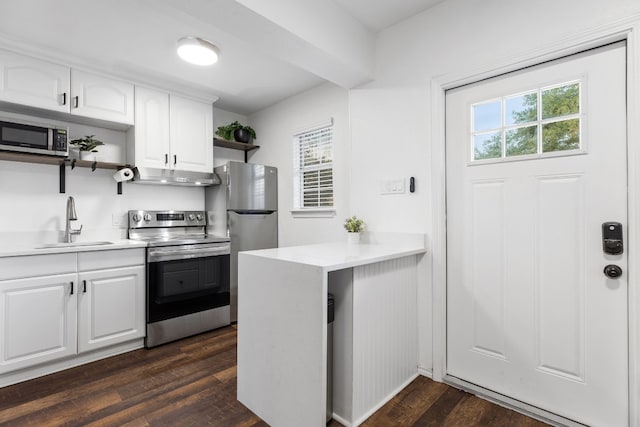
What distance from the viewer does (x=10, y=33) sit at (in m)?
2.27

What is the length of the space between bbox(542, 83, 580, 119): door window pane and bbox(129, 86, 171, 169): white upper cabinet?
10.4 feet

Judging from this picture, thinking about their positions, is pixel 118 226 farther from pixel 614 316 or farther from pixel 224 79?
pixel 614 316

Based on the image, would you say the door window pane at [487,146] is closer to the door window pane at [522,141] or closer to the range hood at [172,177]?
the door window pane at [522,141]

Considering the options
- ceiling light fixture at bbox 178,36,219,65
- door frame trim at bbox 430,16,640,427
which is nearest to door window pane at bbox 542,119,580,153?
door frame trim at bbox 430,16,640,427

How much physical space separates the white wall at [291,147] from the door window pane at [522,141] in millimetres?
1351

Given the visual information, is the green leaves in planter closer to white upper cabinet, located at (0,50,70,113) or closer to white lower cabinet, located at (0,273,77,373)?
white upper cabinet, located at (0,50,70,113)

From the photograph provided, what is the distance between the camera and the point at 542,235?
1742 millimetres

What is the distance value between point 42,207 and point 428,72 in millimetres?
3342

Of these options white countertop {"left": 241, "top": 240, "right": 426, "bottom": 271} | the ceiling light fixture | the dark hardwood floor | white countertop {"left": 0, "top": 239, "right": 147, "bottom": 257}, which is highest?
the ceiling light fixture

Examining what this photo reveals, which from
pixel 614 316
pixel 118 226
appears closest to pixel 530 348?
pixel 614 316

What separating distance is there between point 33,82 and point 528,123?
140 inches

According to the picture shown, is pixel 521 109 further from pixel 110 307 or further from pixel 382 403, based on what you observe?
pixel 110 307

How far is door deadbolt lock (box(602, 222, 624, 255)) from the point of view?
1.51m

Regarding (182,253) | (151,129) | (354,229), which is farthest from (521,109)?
(151,129)
